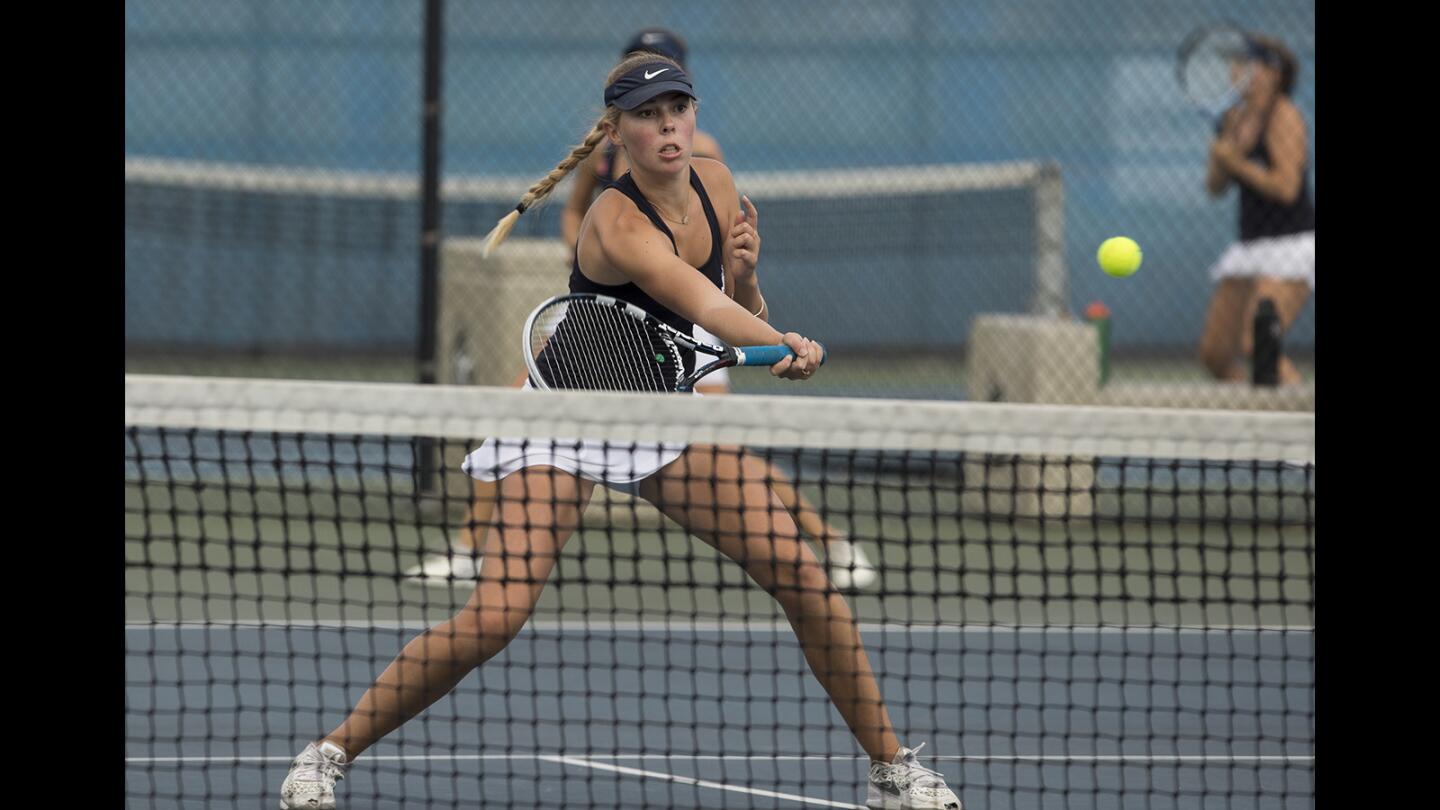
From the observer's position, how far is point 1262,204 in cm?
763

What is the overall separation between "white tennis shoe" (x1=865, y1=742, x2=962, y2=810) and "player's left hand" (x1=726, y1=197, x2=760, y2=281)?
0.94 metres

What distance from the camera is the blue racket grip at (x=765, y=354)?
3.32 metres

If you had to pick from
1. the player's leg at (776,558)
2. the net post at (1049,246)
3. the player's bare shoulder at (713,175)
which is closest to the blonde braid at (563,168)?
the player's bare shoulder at (713,175)

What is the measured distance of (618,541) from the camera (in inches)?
266

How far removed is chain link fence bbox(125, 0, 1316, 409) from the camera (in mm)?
10555

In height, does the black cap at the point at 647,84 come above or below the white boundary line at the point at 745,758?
above

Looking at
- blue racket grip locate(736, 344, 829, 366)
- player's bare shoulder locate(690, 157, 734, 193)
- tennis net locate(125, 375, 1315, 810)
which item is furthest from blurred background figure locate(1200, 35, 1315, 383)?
blue racket grip locate(736, 344, 829, 366)

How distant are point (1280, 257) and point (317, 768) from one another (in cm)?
527

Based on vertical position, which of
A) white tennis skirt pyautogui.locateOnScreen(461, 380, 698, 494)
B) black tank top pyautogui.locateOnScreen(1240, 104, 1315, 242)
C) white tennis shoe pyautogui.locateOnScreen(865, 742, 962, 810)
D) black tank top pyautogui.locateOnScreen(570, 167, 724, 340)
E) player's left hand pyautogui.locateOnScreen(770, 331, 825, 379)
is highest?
black tank top pyautogui.locateOnScreen(1240, 104, 1315, 242)

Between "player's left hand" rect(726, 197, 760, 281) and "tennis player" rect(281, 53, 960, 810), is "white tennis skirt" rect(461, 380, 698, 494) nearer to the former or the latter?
"tennis player" rect(281, 53, 960, 810)

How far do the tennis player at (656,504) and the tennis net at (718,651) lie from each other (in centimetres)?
8

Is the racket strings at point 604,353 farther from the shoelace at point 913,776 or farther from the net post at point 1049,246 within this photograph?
the net post at point 1049,246

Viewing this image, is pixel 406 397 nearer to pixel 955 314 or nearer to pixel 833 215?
pixel 833 215
